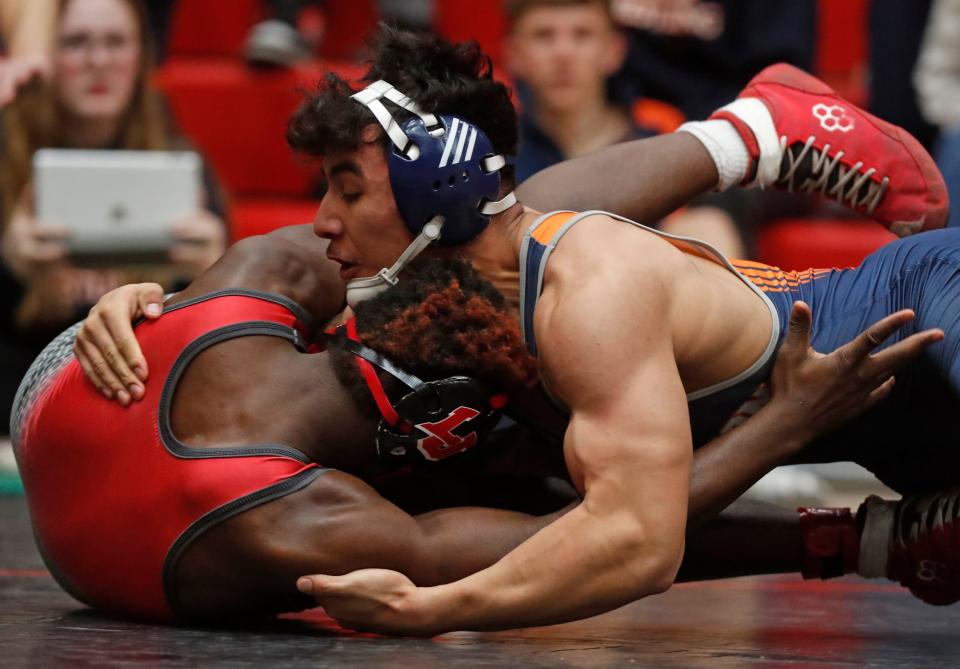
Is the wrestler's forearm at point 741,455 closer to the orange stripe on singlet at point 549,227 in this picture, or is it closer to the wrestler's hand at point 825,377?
the wrestler's hand at point 825,377

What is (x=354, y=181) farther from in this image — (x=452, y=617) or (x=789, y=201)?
(x=789, y=201)

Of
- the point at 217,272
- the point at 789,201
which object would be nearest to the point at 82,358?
the point at 217,272

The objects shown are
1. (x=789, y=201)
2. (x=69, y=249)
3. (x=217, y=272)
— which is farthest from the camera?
(x=789, y=201)

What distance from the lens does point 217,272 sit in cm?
292

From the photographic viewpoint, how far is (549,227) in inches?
107

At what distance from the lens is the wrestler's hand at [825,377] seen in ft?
8.87

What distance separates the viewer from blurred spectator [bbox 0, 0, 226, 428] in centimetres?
529

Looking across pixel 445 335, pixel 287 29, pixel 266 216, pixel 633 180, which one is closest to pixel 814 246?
pixel 266 216

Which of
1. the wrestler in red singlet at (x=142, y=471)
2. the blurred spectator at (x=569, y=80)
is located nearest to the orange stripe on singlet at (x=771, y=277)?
the wrestler in red singlet at (x=142, y=471)

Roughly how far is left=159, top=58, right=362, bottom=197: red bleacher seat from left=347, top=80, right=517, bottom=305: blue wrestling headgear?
325 centimetres

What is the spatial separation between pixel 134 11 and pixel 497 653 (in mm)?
3412

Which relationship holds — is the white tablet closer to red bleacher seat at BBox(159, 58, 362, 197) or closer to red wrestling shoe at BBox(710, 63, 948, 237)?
red bleacher seat at BBox(159, 58, 362, 197)

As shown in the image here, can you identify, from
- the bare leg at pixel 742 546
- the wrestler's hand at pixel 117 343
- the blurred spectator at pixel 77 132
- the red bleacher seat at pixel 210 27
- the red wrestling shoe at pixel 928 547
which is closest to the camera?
the wrestler's hand at pixel 117 343

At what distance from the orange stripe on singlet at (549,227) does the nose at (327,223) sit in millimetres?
345
